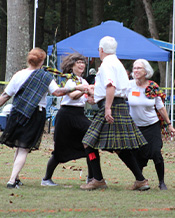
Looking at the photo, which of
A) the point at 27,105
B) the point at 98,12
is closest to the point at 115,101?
the point at 27,105

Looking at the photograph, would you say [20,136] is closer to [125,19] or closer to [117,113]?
[117,113]

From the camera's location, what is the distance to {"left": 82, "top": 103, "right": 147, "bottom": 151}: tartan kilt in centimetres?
589

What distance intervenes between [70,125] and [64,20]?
2567 cm

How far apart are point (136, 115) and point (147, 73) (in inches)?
20.5

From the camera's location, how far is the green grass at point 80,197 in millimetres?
4789

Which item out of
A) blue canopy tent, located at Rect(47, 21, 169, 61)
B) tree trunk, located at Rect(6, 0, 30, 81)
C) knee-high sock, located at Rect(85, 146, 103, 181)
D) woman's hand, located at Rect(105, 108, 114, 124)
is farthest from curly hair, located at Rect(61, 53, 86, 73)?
tree trunk, located at Rect(6, 0, 30, 81)

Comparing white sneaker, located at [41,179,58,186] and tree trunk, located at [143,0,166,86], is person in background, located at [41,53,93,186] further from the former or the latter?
tree trunk, located at [143,0,166,86]

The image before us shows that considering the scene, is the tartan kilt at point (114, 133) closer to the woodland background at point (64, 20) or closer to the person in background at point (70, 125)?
the person in background at point (70, 125)

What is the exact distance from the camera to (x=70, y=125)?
629cm

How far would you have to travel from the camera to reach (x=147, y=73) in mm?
6391

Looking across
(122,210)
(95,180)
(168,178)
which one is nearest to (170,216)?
(122,210)

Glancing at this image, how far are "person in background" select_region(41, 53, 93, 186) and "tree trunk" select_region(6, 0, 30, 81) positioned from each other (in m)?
9.24

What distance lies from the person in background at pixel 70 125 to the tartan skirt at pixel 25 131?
25cm

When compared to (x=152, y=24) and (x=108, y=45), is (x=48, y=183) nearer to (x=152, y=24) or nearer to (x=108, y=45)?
(x=108, y=45)
